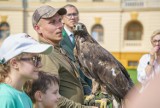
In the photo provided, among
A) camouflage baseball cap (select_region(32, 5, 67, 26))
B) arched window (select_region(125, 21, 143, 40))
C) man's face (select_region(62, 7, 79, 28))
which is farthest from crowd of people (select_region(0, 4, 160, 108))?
arched window (select_region(125, 21, 143, 40))

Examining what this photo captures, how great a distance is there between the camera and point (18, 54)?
Result: 6.61 feet

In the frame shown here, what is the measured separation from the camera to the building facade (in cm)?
2973

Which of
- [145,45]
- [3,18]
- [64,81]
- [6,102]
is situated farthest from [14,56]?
[3,18]

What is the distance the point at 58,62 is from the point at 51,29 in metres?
0.36

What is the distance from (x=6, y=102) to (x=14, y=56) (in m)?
0.33

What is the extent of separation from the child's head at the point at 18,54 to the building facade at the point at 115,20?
27296 millimetres

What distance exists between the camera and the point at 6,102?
5.83ft

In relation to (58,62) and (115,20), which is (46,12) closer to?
(58,62)

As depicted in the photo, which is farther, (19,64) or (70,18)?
(70,18)

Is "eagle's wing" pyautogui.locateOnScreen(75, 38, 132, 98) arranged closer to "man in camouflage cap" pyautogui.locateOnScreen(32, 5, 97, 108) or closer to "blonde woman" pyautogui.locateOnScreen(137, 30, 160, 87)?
"man in camouflage cap" pyautogui.locateOnScreen(32, 5, 97, 108)

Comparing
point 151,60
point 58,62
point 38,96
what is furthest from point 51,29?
point 151,60

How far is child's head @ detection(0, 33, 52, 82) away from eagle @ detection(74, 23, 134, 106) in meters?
0.96

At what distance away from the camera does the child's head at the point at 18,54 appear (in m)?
2.00

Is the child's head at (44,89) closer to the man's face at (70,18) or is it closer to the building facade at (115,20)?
the man's face at (70,18)
